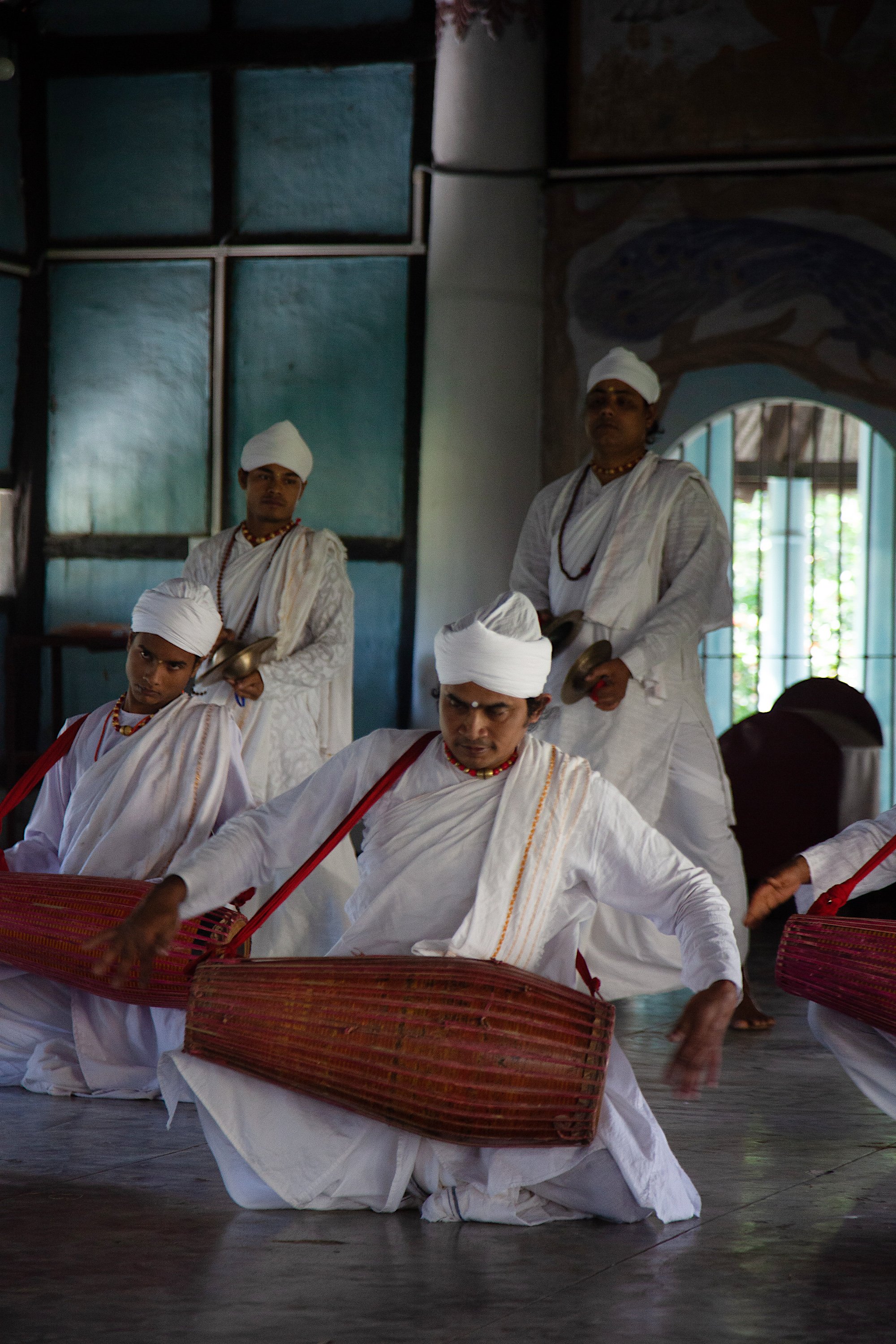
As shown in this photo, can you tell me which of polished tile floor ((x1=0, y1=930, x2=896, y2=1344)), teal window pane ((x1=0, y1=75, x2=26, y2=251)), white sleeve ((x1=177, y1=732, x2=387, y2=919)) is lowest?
polished tile floor ((x1=0, y1=930, x2=896, y2=1344))

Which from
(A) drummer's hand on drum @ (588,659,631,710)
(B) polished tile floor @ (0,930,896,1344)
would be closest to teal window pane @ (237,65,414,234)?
(A) drummer's hand on drum @ (588,659,631,710)

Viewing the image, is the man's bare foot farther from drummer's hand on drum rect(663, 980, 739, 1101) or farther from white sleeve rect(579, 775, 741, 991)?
drummer's hand on drum rect(663, 980, 739, 1101)

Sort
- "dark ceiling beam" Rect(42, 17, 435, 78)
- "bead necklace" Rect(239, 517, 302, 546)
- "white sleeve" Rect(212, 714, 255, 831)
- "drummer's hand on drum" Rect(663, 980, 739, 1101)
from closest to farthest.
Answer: "drummer's hand on drum" Rect(663, 980, 739, 1101) < "white sleeve" Rect(212, 714, 255, 831) < "bead necklace" Rect(239, 517, 302, 546) < "dark ceiling beam" Rect(42, 17, 435, 78)

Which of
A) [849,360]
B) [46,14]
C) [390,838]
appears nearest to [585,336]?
[849,360]

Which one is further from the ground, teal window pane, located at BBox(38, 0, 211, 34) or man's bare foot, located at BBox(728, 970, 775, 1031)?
teal window pane, located at BBox(38, 0, 211, 34)

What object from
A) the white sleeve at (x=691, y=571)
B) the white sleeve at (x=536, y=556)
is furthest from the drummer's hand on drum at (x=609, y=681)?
the white sleeve at (x=536, y=556)

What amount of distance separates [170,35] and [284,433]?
3.76m

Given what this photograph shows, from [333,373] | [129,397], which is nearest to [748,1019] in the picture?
[333,373]

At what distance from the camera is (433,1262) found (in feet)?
8.98

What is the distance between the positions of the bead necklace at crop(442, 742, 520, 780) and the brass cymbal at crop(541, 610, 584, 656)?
A: 6.30 ft

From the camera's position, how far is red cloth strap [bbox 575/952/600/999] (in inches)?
120

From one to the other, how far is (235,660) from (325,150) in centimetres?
408

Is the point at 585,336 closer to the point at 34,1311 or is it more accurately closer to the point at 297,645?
the point at 297,645

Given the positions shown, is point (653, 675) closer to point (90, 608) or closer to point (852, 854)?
point (852, 854)
